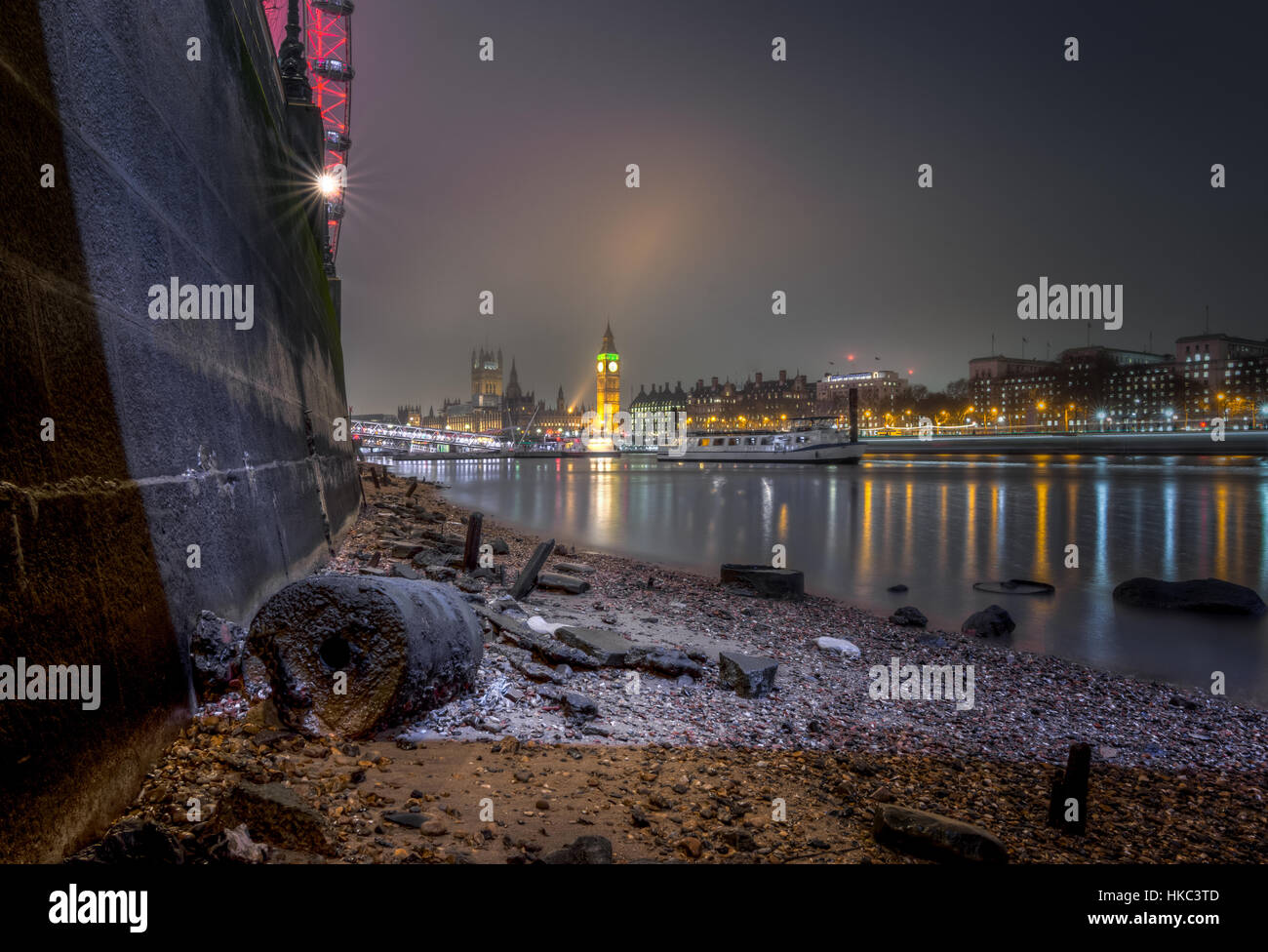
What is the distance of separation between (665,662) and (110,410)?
460 cm

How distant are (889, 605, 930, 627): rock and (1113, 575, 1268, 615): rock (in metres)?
5.08

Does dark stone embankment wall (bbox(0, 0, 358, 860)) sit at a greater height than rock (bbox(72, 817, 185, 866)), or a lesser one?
greater

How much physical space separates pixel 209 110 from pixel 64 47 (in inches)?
135

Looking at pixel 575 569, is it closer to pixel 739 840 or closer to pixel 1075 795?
pixel 739 840

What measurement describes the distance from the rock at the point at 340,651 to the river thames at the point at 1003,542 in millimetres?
6548

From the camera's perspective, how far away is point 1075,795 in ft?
12.5

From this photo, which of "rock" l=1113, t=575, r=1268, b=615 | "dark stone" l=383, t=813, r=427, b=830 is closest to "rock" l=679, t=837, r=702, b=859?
"dark stone" l=383, t=813, r=427, b=830

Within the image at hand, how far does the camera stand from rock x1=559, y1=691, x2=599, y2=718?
5.02 metres

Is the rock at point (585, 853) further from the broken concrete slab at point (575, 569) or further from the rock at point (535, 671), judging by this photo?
the broken concrete slab at point (575, 569)

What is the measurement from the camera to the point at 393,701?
4.10 metres

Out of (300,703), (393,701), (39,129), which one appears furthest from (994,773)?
(39,129)

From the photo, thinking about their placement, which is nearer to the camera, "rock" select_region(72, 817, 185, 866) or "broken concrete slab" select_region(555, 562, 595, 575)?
"rock" select_region(72, 817, 185, 866)

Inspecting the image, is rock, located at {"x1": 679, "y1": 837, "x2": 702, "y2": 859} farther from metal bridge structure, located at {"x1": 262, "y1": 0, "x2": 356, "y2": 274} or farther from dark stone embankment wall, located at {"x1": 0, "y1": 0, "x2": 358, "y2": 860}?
metal bridge structure, located at {"x1": 262, "y1": 0, "x2": 356, "y2": 274}
